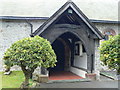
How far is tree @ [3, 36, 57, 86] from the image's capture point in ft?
20.5

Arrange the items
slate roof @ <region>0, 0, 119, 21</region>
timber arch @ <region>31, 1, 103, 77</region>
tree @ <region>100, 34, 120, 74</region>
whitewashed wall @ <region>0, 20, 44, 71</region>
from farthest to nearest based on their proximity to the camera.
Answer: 1. slate roof @ <region>0, 0, 119, 21</region>
2. whitewashed wall @ <region>0, 20, 44, 71</region>
3. timber arch @ <region>31, 1, 103, 77</region>
4. tree @ <region>100, 34, 120, 74</region>

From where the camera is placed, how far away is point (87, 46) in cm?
962

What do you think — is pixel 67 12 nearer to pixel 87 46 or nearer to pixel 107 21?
pixel 87 46

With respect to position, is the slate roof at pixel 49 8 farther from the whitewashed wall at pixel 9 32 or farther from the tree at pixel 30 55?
the tree at pixel 30 55

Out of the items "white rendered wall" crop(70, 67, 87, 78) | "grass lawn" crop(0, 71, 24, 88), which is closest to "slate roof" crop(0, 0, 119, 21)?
"white rendered wall" crop(70, 67, 87, 78)

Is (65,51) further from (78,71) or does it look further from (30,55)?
(30,55)

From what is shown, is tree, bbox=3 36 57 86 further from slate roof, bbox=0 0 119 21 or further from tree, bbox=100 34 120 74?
slate roof, bbox=0 0 119 21

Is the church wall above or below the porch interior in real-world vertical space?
above

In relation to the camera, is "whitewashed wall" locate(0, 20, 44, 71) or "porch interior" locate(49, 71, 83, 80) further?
"whitewashed wall" locate(0, 20, 44, 71)

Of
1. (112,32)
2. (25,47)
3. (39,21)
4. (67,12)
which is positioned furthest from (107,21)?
(25,47)

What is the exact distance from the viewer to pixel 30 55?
627 cm

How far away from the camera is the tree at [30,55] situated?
20.5ft

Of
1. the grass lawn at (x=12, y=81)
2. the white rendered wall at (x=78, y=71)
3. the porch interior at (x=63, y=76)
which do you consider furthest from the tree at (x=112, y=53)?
the grass lawn at (x=12, y=81)

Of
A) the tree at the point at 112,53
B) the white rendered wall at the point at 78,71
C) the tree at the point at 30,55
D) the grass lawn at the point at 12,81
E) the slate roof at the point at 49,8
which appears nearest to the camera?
the tree at the point at 112,53
